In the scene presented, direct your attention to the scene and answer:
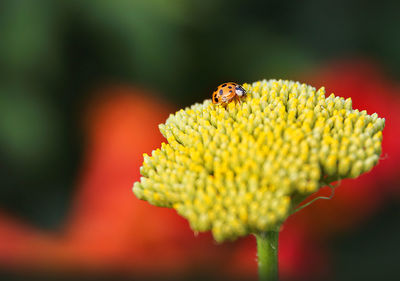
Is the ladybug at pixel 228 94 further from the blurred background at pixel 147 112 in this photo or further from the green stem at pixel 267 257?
the blurred background at pixel 147 112

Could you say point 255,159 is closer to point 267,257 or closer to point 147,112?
point 267,257

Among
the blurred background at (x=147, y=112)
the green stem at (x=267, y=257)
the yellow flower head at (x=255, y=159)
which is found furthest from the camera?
the blurred background at (x=147, y=112)

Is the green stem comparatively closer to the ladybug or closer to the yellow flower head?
the yellow flower head

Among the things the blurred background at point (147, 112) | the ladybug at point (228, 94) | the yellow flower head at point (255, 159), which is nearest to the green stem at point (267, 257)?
the yellow flower head at point (255, 159)

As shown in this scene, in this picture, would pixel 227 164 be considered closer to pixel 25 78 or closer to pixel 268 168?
pixel 268 168

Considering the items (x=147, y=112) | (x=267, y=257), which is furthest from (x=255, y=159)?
(x=147, y=112)

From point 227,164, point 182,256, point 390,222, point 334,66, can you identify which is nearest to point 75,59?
point 182,256
